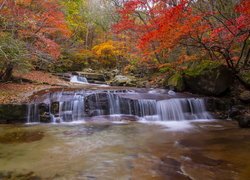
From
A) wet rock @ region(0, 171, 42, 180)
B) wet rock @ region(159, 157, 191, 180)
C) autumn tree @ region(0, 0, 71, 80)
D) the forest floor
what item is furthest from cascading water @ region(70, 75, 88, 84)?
wet rock @ region(0, 171, 42, 180)

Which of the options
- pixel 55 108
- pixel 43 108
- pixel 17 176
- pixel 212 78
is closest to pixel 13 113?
pixel 43 108

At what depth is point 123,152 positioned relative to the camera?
19.9 feet

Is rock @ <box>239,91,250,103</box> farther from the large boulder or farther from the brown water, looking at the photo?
the brown water

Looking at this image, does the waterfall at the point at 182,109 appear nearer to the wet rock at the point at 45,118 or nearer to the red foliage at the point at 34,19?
the wet rock at the point at 45,118

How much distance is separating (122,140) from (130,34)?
13.1 metres

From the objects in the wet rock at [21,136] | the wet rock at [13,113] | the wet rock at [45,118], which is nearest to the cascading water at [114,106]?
the wet rock at [45,118]

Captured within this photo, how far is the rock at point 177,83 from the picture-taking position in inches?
526

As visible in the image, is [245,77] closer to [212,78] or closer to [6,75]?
[212,78]

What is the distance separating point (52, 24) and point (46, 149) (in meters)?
9.32

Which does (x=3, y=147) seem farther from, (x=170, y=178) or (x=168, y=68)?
(x=168, y=68)

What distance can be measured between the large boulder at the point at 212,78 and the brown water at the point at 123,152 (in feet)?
10.7

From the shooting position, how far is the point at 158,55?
691 inches

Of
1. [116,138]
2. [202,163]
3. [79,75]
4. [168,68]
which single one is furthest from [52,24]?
[202,163]

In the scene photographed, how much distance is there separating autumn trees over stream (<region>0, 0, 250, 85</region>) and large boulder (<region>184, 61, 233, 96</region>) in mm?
552
